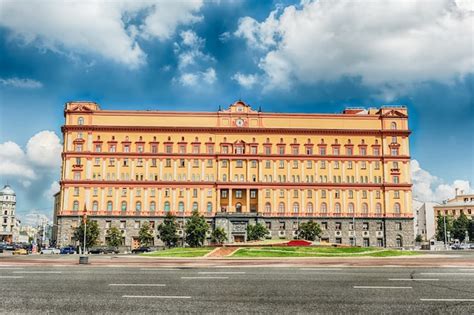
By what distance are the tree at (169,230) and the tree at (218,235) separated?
6943 mm

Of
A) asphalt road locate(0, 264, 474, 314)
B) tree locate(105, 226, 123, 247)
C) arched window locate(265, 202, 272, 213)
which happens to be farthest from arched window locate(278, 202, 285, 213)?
asphalt road locate(0, 264, 474, 314)

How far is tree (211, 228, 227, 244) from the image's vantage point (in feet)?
288

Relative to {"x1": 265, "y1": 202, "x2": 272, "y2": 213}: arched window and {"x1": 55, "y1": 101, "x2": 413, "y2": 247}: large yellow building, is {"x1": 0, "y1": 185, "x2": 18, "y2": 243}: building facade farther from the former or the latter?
{"x1": 265, "y1": 202, "x2": 272, "y2": 213}: arched window

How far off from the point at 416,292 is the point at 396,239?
84478 millimetres

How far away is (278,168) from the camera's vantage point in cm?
9800

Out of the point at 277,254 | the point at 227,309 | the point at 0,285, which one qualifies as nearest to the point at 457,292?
the point at 227,309

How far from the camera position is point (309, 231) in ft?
285

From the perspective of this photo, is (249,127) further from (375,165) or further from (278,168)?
(375,165)

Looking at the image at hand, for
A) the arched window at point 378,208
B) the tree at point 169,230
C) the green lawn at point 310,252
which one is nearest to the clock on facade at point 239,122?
the tree at point 169,230

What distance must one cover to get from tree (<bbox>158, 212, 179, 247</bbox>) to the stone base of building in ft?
22.6

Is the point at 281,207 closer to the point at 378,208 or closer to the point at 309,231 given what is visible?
the point at 309,231

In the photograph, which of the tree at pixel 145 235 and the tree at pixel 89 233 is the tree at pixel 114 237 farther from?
the tree at pixel 145 235

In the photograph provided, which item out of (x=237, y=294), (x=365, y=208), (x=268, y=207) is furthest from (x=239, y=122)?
(x=237, y=294)

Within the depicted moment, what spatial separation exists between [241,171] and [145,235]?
23.1 meters
